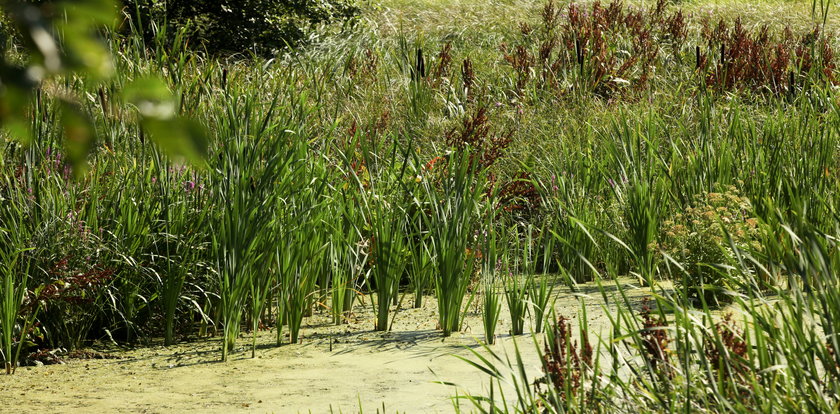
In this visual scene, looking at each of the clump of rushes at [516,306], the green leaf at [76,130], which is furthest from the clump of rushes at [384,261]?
the green leaf at [76,130]

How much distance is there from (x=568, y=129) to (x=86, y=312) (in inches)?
175

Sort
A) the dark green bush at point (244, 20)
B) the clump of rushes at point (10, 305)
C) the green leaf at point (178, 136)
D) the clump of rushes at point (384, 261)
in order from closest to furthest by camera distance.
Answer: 1. the green leaf at point (178, 136)
2. the clump of rushes at point (10, 305)
3. the clump of rushes at point (384, 261)
4. the dark green bush at point (244, 20)

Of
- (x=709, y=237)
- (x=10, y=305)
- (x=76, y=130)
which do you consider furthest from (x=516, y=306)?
(x=76, y=130)

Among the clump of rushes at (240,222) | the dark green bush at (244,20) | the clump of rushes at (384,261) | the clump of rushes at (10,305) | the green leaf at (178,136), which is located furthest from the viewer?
the dark green bush at (244,20)

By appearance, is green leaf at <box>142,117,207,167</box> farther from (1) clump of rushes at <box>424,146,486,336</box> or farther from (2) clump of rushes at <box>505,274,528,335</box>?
(1) clump of rushes at <box>424,146,486,336</box>

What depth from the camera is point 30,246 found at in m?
4.16

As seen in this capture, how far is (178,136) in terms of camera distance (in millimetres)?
756

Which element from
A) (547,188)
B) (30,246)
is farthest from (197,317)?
(547,188)

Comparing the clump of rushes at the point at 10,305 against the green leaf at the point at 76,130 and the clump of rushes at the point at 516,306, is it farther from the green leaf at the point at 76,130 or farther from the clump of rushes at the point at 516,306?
the green leaf at the point at 76,130

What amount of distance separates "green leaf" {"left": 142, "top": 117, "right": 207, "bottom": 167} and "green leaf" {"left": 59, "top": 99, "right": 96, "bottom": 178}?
5cm

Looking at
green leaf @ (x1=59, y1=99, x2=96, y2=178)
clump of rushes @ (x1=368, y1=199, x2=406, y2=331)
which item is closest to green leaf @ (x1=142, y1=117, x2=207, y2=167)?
green leaf @ (x1=59, y1=99, x2=96, y2=178)

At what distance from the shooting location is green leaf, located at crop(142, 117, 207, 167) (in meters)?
0.75

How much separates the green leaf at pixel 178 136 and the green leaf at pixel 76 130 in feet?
0.18

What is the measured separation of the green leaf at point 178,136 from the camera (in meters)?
0.75
